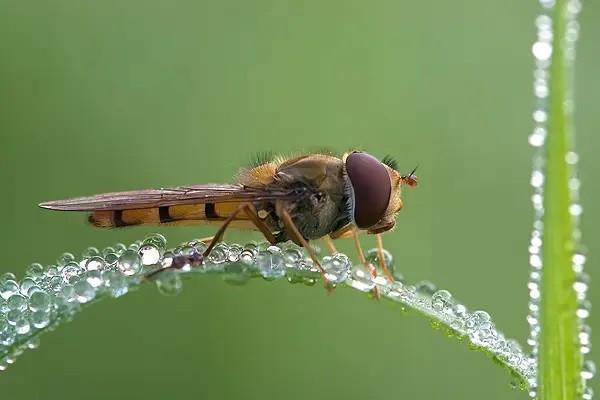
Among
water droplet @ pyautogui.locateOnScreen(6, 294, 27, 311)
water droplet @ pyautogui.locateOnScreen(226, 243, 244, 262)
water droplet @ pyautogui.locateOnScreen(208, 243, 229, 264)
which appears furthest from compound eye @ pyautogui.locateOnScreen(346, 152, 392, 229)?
water droplet @ pyautogui.locateOnScreen(6, 294, 27, 311)

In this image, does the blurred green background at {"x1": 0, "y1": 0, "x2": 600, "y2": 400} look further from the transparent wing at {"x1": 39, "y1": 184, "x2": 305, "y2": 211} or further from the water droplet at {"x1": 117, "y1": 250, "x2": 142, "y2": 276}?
the water droplet at {"x1": 117, "y1": 250, "x2": 142, "y2": 276}

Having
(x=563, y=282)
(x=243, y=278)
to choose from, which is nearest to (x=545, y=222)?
(x=563, y=282)

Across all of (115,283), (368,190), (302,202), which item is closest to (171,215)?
(302,202)

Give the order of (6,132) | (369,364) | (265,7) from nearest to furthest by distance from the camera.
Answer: (369,364) → (6,132) → (265,7)

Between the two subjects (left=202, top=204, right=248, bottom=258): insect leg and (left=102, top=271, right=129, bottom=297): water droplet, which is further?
(left=202, top=204, right=248, bottom=258): insect leg

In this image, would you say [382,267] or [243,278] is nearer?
[243,278]

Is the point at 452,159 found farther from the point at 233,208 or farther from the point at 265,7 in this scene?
the point at 233,208
